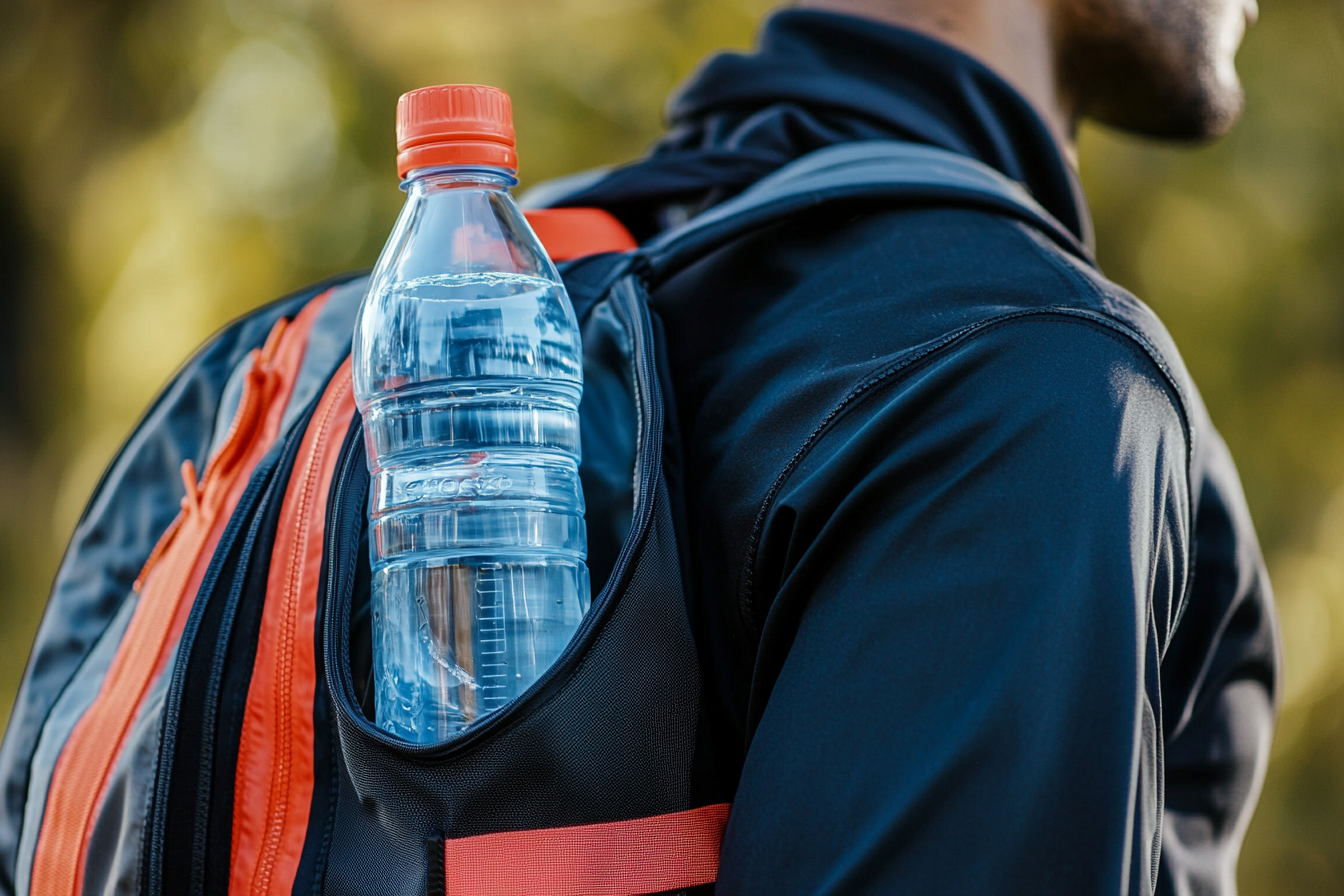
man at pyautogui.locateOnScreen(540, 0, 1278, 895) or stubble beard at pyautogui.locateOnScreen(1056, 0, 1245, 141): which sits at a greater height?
stubble beard at pyautogui.locateOnScreen(1056, 0, 1245, 141)

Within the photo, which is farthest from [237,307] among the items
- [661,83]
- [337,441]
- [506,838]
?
[506,838]

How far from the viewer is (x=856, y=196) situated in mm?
1264

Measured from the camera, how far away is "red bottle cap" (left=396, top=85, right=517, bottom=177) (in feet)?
3.72

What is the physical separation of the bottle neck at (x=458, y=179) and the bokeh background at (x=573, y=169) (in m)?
4.28

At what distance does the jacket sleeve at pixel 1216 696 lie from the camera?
1454mm

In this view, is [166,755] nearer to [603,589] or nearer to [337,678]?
[337,678]

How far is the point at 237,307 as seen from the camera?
5.26 meters

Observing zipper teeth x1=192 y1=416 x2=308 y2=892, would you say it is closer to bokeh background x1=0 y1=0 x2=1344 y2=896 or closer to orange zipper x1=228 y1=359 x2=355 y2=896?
orange zipper x1=228 y1=359 x2=355 y2=896

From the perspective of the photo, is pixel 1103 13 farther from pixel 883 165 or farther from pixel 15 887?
pixel 15 887

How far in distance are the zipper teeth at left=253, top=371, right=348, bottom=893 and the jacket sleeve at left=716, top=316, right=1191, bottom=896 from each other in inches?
16.1

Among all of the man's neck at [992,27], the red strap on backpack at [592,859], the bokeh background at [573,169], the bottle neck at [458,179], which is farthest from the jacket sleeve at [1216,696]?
the bokeh background at [573,169]

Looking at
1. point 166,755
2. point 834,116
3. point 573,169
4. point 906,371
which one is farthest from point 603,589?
point 573,169

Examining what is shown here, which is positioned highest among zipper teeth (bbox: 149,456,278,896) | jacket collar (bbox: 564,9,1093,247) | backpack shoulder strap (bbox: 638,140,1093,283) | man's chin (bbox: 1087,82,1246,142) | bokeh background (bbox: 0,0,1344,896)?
bokeh background (bbox: 0,0,1344,896)

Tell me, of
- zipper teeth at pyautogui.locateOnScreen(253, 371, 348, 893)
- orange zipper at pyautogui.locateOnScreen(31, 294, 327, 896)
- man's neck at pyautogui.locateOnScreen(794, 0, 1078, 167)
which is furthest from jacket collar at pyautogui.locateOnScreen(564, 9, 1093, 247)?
zipper teeth at pyautogui.locateOnScreen(253, 371, 348, 893)
